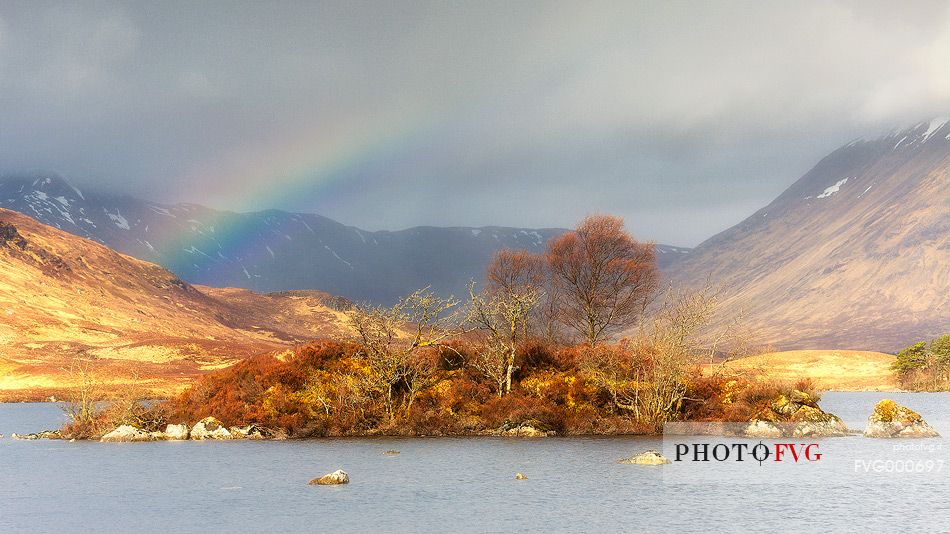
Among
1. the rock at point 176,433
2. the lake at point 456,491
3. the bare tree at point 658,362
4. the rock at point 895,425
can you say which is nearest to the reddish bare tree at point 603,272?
the bare tree at point 658,362

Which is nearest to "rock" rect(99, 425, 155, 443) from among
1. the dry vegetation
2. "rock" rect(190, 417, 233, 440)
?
"rock" rect(190, 417, 233, 440)

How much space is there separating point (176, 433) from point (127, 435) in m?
3.85

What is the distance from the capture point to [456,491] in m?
39.8

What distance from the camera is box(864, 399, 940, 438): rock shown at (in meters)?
63.5

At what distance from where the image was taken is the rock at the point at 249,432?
2630 inches

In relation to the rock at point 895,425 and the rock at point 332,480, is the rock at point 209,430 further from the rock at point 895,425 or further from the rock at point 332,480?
the rock at point 895,425

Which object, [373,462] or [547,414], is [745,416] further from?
[373,462]

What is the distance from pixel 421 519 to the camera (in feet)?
110

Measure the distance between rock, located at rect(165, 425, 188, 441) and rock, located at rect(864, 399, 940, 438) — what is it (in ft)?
182

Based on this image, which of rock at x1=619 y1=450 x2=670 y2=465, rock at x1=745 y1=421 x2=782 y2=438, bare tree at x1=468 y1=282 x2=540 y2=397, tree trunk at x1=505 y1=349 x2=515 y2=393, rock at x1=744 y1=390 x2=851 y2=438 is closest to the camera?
rock at x1=619 y1=450 x2=670 y2=465

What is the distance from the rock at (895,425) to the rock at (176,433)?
55.4 meters

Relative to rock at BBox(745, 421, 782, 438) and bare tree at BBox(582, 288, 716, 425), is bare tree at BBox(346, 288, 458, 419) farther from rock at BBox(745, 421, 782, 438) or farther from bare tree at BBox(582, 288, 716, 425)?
rock at BBox(745, 421, 782, 438)

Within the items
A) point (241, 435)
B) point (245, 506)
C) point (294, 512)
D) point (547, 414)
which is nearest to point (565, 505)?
point (294, 512)

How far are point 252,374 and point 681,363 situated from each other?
36700 mm
